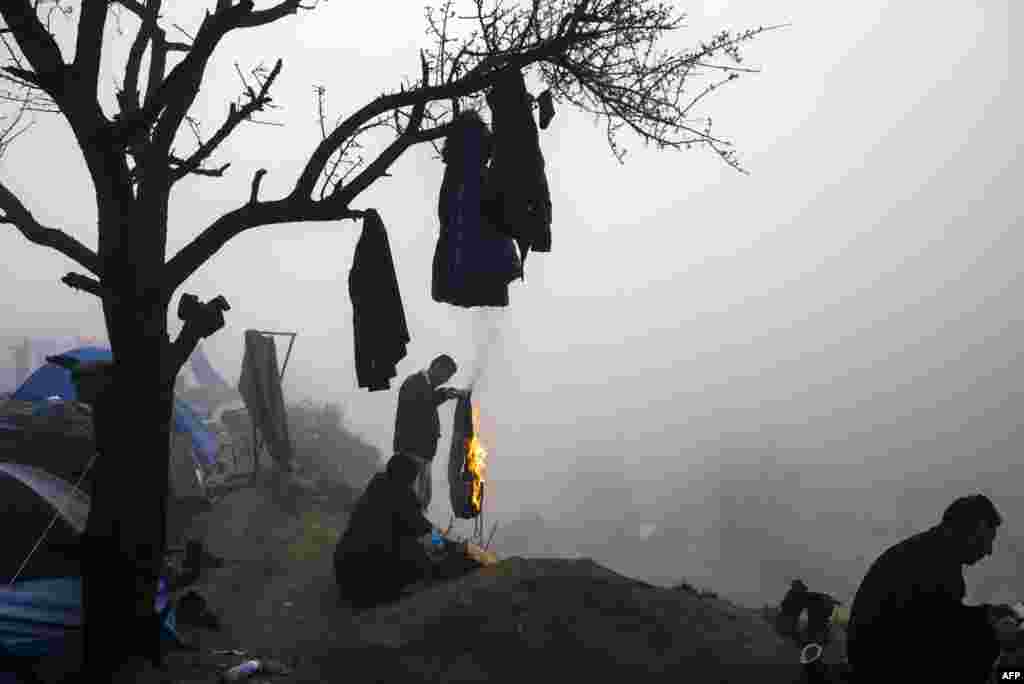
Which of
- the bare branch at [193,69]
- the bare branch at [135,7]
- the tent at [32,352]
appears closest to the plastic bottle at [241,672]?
the bare branch at [193,69]

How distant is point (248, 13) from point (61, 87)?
1.17 metres

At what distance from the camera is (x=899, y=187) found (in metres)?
109

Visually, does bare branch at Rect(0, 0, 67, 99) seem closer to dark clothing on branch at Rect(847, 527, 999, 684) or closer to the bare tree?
the bare tree

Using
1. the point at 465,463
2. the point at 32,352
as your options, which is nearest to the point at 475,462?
the point at 465,463

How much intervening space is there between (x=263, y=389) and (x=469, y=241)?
691cm

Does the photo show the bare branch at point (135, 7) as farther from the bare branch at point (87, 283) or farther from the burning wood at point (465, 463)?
the burning wood at point (465, 463)

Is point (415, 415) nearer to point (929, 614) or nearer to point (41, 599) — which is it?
point (41, 599)

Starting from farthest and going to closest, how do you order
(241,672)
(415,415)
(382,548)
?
(415,415) < (382,548) < (241,672)

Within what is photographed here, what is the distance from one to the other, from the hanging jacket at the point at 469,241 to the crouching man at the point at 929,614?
2652mm

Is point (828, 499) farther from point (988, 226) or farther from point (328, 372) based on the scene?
point (988, 226)

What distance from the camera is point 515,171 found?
4.08 meters

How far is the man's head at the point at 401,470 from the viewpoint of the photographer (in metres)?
6.56

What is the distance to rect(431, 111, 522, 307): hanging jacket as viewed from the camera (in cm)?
432

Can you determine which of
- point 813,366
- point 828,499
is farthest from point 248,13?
point 813,366
